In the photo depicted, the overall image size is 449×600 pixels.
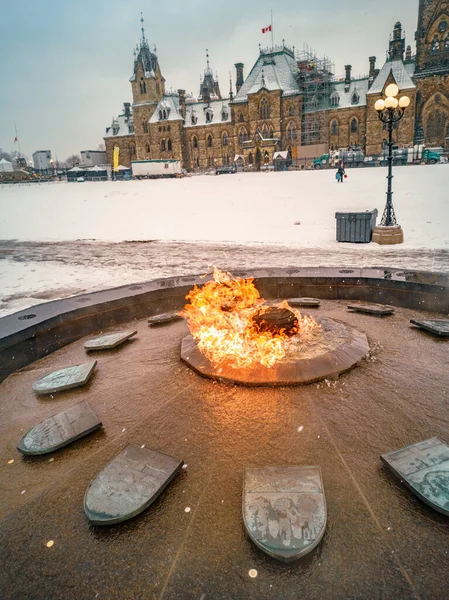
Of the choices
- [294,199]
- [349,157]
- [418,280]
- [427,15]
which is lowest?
[418,280]

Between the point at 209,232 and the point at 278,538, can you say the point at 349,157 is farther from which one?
the point at 278,538

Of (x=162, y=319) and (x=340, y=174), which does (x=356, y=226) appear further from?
(x=340, y=174)

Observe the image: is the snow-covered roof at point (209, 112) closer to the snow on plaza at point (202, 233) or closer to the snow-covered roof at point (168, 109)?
the snow-covered roof at point (168, 109)

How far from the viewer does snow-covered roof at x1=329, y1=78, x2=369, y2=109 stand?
5569cm

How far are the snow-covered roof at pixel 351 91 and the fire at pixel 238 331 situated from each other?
60847mm

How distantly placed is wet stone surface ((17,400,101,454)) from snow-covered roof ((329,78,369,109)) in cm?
6309

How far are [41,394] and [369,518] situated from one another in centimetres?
283

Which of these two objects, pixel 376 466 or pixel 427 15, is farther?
pixel 427 15

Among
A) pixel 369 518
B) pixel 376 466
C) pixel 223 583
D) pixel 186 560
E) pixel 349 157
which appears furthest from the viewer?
pixel 349 157

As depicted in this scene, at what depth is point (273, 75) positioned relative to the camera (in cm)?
5869

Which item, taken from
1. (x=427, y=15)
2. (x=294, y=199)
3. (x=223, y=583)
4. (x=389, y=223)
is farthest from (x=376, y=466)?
(x=427, y=15)

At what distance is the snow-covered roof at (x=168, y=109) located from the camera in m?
67.4

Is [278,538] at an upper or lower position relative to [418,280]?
lower

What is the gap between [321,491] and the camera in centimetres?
213
